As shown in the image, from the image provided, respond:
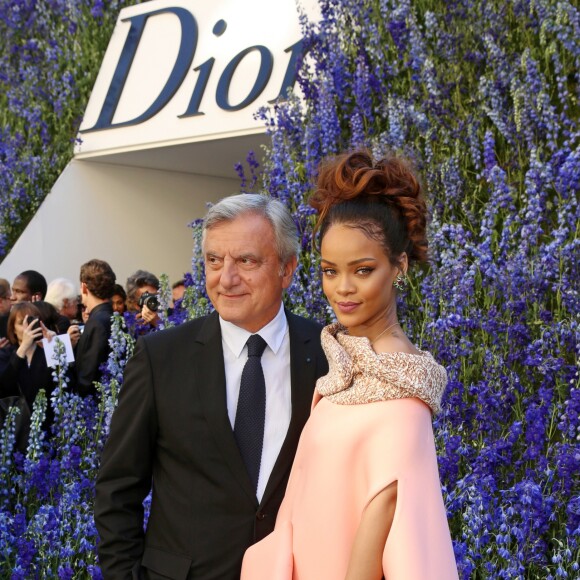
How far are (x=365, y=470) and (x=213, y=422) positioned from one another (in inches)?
24.3

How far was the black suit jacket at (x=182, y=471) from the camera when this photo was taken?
2.30 meters

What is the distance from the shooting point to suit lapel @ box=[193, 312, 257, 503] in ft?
7.56

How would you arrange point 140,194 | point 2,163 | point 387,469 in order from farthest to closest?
point 140,194, point 2,163, point 387,469

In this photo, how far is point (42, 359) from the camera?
5031 millimetres

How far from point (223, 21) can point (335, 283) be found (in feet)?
21.9

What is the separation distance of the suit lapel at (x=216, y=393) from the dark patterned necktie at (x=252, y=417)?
32 mm

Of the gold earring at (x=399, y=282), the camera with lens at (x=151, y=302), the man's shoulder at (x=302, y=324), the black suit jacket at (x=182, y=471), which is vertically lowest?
the black suit jacket at (x=182, y=471)

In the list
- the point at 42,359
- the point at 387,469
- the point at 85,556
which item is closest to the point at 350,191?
the point at 387,469

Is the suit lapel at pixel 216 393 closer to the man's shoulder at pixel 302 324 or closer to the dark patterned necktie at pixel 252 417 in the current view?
the dark patterned necktie at pixel 252 417

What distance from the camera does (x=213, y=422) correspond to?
7.67 feet

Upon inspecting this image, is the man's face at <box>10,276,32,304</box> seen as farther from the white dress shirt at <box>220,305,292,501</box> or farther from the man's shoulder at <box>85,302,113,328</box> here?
the white dress shirt at <box>220,305,292,501</box>

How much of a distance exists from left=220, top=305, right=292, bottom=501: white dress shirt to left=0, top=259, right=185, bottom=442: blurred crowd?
2475 millimetres

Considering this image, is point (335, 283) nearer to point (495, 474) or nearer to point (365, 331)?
point (365, 331)

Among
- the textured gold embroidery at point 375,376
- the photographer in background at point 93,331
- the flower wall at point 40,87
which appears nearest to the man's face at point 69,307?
the photographer in background at point 93,331
